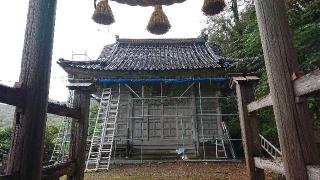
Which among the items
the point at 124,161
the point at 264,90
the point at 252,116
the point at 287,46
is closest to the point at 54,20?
the point at 287,46

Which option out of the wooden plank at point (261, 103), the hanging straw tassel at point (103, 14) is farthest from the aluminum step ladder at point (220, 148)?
the hanging straw tassel at point (103, 14)

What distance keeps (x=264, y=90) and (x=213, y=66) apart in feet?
21.7

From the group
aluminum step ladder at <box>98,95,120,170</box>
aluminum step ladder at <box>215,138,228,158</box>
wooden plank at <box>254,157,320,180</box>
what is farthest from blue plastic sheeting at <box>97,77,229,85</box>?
wooden plank at <box>254,157,320,180</box>

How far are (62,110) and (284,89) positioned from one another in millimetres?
2314

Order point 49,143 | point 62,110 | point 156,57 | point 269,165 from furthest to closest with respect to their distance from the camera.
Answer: point 156,57 → point 49,143 → point 62,110 → point 269,165

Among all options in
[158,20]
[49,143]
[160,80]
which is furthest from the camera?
[49,143]

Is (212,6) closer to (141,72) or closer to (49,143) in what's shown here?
(141,72)

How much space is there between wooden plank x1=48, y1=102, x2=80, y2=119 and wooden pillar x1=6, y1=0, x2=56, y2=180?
0.66 m

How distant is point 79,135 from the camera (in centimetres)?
399

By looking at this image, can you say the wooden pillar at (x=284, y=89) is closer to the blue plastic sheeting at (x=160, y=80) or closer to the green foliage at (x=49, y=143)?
the blue plastic sheeting at (x=160, y=80)

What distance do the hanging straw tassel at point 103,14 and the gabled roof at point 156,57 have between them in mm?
10852

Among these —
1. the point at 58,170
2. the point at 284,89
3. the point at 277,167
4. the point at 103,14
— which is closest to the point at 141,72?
the point at 103,14

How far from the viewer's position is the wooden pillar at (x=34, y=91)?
220 centimetres

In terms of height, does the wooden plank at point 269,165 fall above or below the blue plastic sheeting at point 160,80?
below
